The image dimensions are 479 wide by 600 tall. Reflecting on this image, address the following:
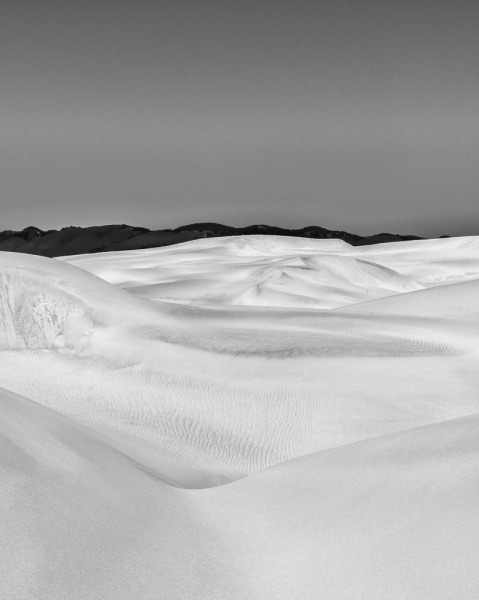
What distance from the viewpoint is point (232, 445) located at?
6.32 metres

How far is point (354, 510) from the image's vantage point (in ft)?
11.0

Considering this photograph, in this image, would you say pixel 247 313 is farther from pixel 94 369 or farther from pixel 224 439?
pixel 224 439

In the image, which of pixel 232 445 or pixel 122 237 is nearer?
pixel 232 445

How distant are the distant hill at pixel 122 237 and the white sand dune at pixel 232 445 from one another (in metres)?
63.5

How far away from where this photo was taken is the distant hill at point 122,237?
245 ft

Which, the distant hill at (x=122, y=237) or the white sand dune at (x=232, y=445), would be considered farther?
the distant hill at (x=122, y=237)

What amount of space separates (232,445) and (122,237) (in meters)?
76.3

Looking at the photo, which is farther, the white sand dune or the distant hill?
the distant hill

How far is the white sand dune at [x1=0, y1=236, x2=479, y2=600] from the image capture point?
8.77 ft

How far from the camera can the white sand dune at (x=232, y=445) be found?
8.77 ft

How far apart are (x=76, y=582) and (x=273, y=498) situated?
5.26 feet

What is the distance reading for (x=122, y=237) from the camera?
266ft

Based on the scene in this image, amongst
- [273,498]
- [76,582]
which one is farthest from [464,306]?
[76,582]

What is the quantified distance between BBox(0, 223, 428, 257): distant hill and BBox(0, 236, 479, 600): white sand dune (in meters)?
63.5
